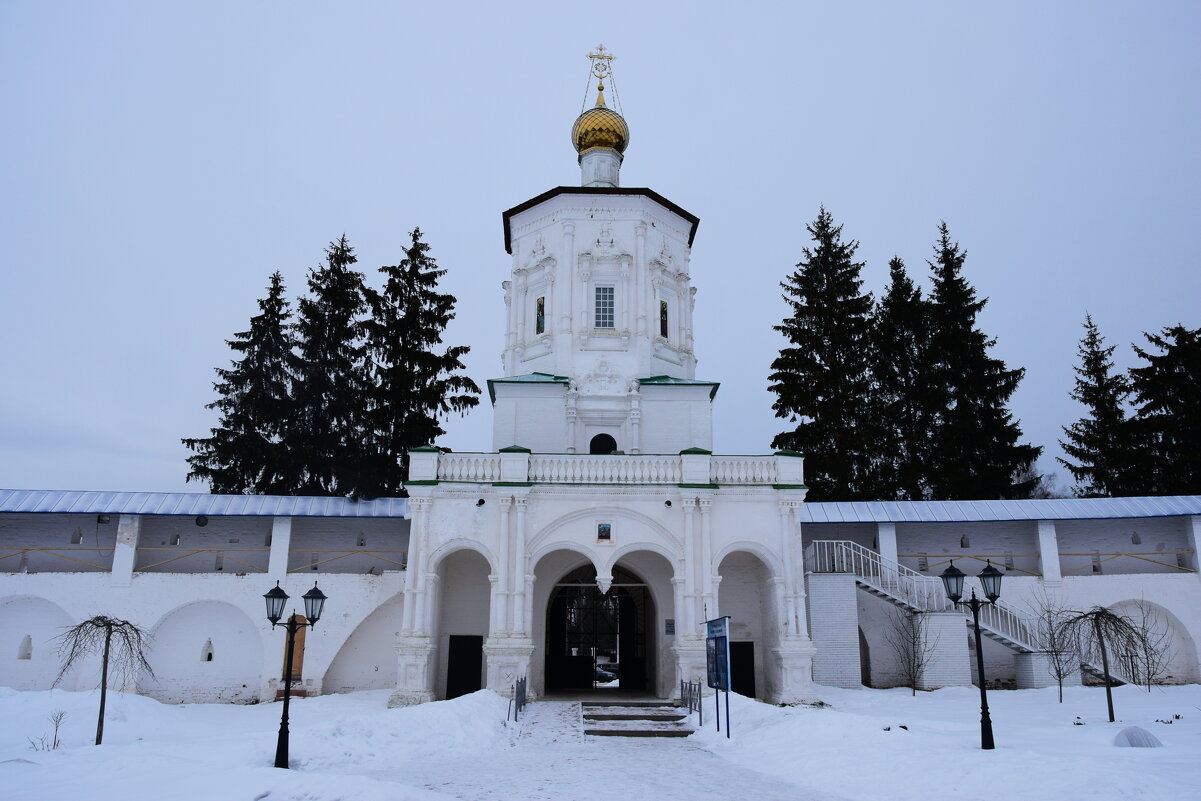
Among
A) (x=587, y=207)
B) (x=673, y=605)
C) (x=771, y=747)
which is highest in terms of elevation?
(x=587, y=207)

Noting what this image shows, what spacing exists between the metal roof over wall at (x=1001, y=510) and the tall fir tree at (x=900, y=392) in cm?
693

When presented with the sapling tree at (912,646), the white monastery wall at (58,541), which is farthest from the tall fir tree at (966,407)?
the white monastery wall at (58,541)

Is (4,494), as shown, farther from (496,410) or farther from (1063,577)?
(1063,577)

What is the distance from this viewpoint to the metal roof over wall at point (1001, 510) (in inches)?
903

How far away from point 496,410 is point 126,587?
33.0ft

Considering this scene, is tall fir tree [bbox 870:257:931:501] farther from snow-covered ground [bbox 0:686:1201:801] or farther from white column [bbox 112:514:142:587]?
white column [bbox 112:514:142:587]

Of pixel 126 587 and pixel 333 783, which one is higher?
pixel 126 587

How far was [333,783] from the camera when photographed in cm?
892

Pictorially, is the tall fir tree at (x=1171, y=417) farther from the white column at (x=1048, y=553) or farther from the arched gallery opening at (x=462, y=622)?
the arched gallery opening at (x=462, y=622)

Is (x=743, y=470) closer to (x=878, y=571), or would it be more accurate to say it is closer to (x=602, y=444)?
(x=602, y=444)

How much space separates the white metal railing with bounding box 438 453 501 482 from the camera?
A: 19.5 m

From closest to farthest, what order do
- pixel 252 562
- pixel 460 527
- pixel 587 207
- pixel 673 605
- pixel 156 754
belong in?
pixel 156 754 < pixel 460 527 < pixel 673 605 < pixel 252 562 < pixel 587 207

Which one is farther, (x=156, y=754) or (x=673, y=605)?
(x=673, y=605)

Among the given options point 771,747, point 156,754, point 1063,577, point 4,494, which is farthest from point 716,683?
point 4,494
